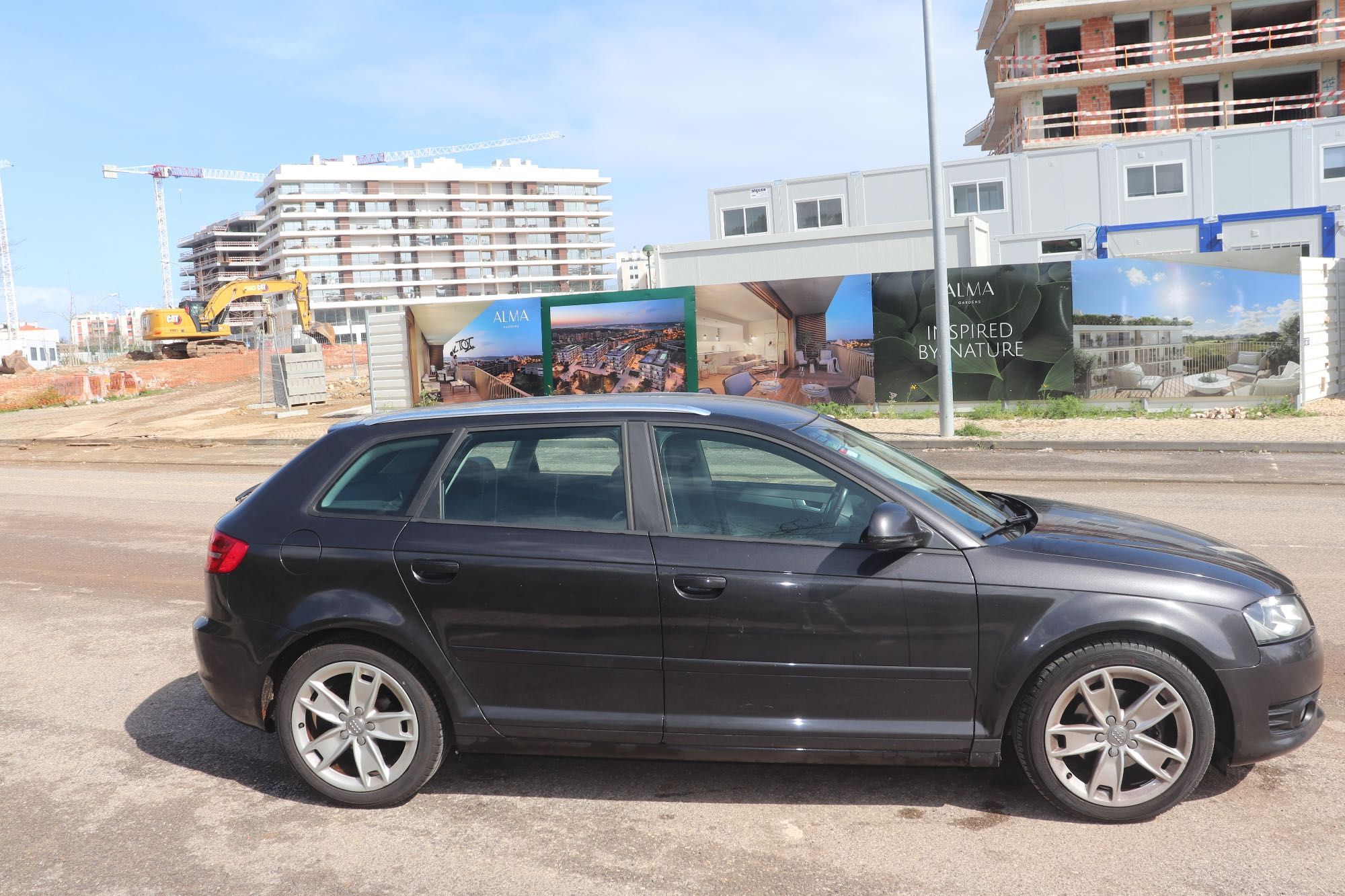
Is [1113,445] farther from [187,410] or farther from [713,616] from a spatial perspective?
[187,410]

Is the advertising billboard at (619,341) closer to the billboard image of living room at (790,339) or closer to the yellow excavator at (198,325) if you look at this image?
the billboard image of living room at (790,339)

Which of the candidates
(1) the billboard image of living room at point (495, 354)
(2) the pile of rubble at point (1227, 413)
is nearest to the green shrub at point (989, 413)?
(2) the pile of rubble at point (1227, 413)

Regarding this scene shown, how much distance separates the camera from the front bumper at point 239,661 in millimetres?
4270

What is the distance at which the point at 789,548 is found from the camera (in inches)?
155

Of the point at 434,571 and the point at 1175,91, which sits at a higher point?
the point at 1175,91

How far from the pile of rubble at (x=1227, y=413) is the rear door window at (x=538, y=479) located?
1652 centimetres

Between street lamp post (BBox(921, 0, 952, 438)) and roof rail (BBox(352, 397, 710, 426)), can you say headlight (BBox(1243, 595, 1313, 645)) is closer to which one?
roof rail (BBox(352, 397, 710, 426))

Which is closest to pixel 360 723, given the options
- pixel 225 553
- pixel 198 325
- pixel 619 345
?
pixel 225 553

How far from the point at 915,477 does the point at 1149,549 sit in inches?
36.2

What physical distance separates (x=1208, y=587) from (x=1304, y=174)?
33.1 m

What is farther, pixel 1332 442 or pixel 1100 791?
pixel 1332 442

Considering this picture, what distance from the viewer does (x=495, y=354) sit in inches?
898

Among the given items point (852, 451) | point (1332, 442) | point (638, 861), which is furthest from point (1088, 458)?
point (638, 861)

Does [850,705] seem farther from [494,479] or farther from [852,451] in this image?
[494,479]
